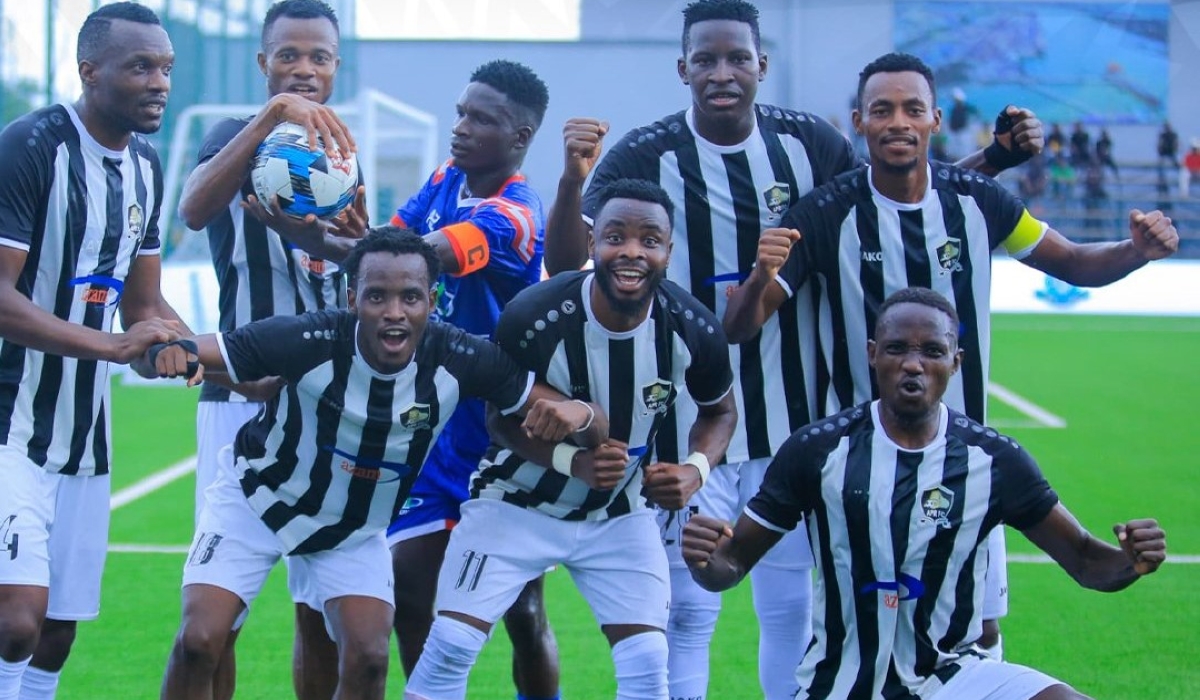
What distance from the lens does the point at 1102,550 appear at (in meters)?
4.27

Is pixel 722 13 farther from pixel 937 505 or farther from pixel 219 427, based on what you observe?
pixel 219 427

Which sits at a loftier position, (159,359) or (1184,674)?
(159,359)

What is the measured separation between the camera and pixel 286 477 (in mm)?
4723

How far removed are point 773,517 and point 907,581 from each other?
43 cm

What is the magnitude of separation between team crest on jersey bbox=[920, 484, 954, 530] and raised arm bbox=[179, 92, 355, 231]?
2150 mm

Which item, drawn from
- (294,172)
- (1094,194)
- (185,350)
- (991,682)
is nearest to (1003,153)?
(991,682)

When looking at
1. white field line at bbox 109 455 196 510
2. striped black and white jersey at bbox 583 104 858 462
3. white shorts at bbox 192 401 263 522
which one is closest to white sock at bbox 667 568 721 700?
striped black and white jersey at bbox 583 104 858 462

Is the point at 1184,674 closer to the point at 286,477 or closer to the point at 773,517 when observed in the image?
the point at 773,517

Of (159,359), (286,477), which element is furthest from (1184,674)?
(159,359)

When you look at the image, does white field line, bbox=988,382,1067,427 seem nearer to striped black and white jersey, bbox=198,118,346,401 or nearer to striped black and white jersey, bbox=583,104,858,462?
striped black and white jersey, bbox=583,104,858,462

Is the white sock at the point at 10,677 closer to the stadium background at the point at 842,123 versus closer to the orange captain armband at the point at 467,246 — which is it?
the stadium background at the point at 842,123

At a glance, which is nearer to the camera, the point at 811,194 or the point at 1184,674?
the point at 811,194

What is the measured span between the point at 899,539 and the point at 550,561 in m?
1.12

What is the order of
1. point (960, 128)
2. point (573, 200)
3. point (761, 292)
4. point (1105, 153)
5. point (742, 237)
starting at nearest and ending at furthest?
point (761, 292)
point (573, 200)
point (742, 237)
point (1105, 153)
point (960, 128)
